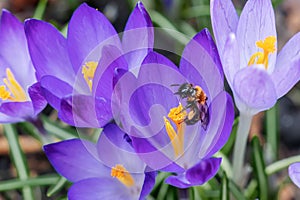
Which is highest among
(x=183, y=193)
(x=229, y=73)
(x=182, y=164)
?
(x=229, y=73)

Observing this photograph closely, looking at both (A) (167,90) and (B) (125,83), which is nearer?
(B) (125,83)

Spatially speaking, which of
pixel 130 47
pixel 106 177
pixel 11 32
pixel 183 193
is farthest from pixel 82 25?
pixel 183 193

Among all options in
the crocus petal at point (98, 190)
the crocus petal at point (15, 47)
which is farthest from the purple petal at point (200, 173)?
the crocus petal at point (15, 47)

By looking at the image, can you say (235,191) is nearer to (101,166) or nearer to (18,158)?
(101,166)

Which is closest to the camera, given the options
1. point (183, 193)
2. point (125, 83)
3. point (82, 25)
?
point (125, 83)

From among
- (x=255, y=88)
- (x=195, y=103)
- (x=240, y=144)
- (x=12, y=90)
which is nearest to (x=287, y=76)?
(x=255, y=88)

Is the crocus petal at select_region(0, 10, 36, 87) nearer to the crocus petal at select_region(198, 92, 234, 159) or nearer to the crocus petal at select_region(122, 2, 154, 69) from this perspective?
the crocus petal at select_region(122, 2, 154, 69)

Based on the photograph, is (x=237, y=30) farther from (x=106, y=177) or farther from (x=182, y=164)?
(x=106, y=177)

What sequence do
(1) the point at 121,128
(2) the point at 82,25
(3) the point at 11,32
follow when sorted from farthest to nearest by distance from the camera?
(3) the point at 11,32
(2) the point at 82,25
(1) the point at 121,128
